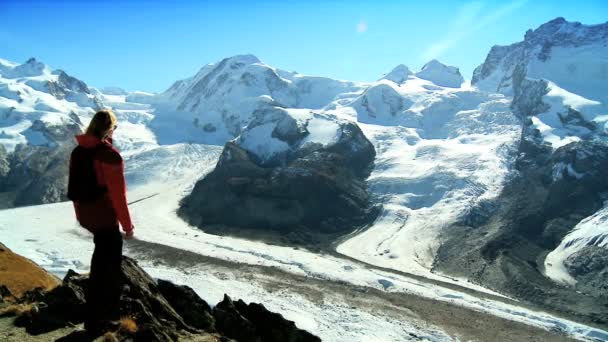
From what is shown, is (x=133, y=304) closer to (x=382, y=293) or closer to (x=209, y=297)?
(x=209, y=297)

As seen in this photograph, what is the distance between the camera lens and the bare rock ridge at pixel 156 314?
43.2ft

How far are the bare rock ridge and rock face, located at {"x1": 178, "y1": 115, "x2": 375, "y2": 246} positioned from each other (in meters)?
94.6

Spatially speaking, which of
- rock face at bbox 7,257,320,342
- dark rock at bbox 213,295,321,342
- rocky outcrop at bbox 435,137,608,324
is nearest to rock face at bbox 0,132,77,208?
rocky outcrop at bbox 435,137,608,324

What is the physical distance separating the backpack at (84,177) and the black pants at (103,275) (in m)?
0.86

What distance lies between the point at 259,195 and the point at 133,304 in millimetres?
122891

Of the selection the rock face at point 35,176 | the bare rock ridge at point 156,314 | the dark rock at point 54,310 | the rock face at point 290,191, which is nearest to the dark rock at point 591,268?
the rock face at point 290,191

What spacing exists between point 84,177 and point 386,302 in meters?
65.4

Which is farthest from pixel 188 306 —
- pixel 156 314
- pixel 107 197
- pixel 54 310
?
pixel 107 197

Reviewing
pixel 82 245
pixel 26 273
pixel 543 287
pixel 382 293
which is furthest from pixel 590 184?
pixel 26 273

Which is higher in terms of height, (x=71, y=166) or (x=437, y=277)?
(x=71, y=166)

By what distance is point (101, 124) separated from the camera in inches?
402

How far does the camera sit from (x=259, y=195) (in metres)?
137

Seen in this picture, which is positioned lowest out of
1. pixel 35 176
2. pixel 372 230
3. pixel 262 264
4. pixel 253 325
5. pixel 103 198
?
pixel 35 176

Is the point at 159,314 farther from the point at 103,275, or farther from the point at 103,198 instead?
the point at 103,198
